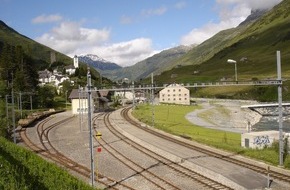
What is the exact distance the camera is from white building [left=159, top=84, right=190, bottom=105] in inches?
5084

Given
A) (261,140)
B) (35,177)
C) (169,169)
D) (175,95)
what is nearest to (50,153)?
(169,169)

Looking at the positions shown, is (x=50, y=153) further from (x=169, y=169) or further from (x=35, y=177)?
(x=35, y=177)

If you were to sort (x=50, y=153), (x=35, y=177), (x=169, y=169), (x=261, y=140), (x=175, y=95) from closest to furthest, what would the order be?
1. (x=35, y=177)
2. (x=169, y=169)
3. (x=50, y=153)
4. (x=261, y=140)
5. (x=175, y=95)

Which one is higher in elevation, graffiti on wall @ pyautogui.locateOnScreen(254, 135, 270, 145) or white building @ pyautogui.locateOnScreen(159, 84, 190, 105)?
white building @ pyautogui.locateOnScreen(159, 84, 190, 105)

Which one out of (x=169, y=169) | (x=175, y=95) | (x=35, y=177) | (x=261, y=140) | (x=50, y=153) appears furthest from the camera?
(x=175, y=95)

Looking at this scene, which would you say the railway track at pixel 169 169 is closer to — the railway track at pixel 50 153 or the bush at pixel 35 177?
the railway track at pixel 50 153

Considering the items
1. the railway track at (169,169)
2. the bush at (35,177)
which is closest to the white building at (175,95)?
the railway track at (169,169)

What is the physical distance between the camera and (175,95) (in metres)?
131

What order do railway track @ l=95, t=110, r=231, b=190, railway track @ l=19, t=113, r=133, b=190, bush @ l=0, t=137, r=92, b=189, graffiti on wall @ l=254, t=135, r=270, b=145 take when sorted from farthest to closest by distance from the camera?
graffiti on wall @ l=254, t=135, r=270, b=145 → railway track @ l=19, t=113, r=133, b=190 → railway track @ l=95, t=110, r=231, b=190 → bush @ l=0, t=137, r=92, b=189

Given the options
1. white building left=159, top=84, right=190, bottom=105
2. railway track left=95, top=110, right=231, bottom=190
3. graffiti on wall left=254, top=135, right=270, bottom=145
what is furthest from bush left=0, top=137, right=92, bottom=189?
white building left=159, top=84, right=190, bottom=105

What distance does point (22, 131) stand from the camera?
5647 centimetres

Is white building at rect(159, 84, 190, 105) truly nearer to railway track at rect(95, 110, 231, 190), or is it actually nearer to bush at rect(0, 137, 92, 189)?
railway track at rect(95, 110, 231, 190)

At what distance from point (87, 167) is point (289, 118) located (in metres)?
78.1

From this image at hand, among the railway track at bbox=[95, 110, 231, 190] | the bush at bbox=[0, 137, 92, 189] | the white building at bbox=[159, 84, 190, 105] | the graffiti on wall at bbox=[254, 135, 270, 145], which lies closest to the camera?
the bush at bbox=[0, 137, 92, 189]
